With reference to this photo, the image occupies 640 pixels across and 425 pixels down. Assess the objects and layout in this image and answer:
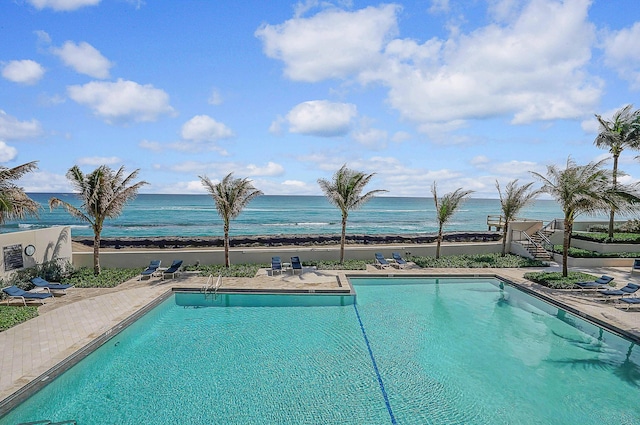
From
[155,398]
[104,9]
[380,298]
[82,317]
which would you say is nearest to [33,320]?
[82,317]

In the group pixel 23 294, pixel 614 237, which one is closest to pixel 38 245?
pixel 23 294

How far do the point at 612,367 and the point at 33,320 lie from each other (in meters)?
14.2

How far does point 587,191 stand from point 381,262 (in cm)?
849

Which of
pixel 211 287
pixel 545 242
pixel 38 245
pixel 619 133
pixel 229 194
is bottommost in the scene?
pixel 211 287

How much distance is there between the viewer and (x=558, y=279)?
1441cm

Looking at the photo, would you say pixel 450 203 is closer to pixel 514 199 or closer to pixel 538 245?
pixel 514 199

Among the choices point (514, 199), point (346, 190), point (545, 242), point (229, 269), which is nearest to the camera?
point (229, 269)

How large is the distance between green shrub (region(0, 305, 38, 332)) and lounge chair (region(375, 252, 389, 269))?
12.7 meters

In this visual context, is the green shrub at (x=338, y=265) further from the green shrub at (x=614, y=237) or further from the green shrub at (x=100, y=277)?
the green shrub at (x=614, y=237)

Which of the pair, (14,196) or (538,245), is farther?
(538,245)

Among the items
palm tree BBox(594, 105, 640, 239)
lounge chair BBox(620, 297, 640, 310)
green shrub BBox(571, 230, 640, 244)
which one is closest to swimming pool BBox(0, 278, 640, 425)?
lounge chair BBox(620, 297, 640, 310)

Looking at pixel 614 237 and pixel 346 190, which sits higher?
pixel 346 190

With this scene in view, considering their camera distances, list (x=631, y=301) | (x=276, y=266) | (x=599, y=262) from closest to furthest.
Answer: (x=631, y=301) < (x=276, y=266) < (x=599, y=262)

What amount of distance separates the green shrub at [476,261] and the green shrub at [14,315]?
14578 mm
